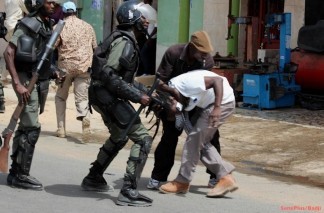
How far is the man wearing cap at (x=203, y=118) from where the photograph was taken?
736 centimetres

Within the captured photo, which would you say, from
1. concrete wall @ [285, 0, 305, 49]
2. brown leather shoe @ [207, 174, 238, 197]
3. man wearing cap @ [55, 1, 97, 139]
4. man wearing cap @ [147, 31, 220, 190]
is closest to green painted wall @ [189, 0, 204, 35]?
concrete wall @ [285, 0, 305, 49]

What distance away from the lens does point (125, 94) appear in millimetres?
6977

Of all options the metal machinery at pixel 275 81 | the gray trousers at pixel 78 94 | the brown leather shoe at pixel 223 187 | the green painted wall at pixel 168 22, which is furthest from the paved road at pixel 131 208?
the green painted wall at pixel 168 22

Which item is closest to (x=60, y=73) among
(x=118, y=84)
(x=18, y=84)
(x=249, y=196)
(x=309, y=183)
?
(x=18, y=84)

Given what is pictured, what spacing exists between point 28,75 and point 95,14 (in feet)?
34.0

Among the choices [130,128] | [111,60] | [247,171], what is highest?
[111,60]

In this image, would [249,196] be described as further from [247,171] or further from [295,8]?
[295,8]

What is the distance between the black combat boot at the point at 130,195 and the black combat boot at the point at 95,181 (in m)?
0.47

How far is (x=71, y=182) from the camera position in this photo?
807cm

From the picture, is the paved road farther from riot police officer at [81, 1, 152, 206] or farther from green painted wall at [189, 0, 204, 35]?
green painted wall at [189, 0, 204, 35]

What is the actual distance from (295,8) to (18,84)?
25.2 feet

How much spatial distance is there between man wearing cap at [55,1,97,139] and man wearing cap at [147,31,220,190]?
2976 millimetres

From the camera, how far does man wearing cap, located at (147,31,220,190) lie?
7.42 metres

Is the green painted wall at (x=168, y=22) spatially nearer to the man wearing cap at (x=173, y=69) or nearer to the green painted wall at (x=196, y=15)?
the green painted wall at (x=196, y=15)
